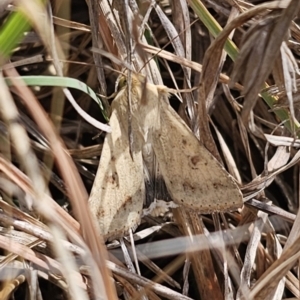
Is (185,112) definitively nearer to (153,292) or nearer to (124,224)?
(124,224)

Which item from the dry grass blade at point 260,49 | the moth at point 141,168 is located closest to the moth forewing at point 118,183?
the moth at point 141,168

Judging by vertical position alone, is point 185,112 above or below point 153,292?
above

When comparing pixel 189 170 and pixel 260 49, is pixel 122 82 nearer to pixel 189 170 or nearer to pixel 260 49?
pixel 189 170

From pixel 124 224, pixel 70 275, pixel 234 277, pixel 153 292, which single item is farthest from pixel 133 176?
pixel 70 275

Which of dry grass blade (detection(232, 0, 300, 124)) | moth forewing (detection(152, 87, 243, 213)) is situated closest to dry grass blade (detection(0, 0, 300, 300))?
moth forewing (detection(152, 87, 243, 213))

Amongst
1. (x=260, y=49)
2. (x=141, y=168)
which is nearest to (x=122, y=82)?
(x=141, y=168)

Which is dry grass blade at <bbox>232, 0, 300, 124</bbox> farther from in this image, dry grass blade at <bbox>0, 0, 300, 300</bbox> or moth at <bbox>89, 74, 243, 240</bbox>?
moth at <bbox>89, 74, 243, 240</bbox>
